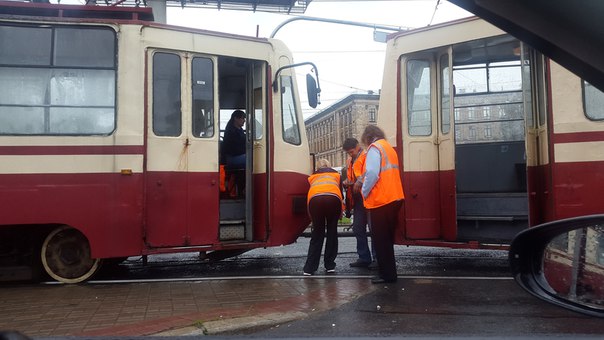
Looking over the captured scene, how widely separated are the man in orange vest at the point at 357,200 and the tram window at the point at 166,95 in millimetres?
2482

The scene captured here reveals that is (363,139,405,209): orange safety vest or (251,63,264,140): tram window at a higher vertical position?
(251,63,264,140): tram window

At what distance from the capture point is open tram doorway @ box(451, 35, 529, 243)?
7258mm

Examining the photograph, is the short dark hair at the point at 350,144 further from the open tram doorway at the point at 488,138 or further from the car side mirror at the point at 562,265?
the car side mirror at the point at 562,265

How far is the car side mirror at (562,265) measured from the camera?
227 cm

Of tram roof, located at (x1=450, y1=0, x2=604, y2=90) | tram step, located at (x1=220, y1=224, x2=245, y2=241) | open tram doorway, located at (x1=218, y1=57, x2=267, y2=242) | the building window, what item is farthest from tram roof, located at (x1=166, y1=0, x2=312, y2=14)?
the building window

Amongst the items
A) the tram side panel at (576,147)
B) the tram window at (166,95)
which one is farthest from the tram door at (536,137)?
the tram window at (166,95)

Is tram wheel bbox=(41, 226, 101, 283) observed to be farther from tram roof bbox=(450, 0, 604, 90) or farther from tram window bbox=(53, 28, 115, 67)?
tram roof bbox=(450, 0, 604, 90)

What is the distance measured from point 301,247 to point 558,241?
824 centimetres

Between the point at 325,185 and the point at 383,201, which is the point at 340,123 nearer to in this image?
the point at 325,185

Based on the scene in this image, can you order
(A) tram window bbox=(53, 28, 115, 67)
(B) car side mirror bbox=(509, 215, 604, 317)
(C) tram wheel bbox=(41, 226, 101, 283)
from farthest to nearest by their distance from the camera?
(C) tram wheel bbox=(41, 226, 101, 283), (A) tram window bbox=(53, 28, 115, 67), (B) car side mirror bbox=(509, 215, 604, 317)

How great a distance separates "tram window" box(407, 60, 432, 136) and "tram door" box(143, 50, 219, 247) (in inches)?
110

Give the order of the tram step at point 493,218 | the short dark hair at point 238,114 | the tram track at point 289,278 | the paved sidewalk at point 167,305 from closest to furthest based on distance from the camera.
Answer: the paved sidewalk at point 167,305
the tram track at point 289,278
the tram step at point 493,218
the short dark hair at point 238,114

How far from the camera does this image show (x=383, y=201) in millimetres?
6141

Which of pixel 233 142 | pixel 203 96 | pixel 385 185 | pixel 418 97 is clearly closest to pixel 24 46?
pixel 203 96
